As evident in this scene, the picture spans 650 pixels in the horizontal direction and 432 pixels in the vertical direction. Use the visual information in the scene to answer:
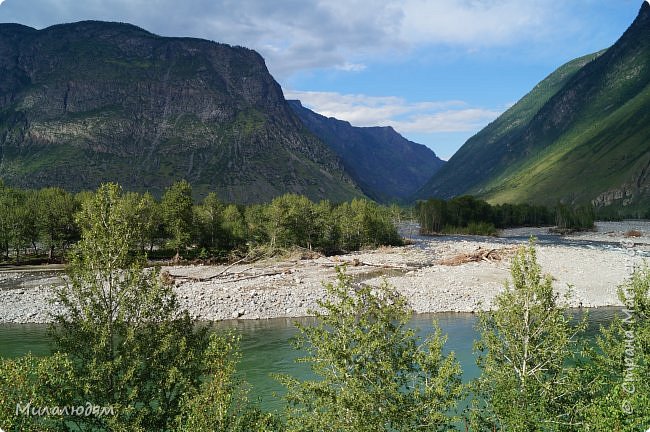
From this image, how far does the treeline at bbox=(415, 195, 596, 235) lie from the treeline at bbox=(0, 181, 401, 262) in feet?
164

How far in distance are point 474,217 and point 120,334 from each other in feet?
519

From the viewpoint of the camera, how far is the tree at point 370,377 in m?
13.4

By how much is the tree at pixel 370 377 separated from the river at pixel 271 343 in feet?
36.5

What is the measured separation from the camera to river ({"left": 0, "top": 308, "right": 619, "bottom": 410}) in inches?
1101

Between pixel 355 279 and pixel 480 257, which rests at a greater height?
pixel 480 257

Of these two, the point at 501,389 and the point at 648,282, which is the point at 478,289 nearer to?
the point at 648,282

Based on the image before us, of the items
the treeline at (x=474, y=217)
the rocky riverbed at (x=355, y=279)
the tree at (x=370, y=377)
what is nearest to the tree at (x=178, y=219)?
the rocky riverbed at (x=355, y=279)

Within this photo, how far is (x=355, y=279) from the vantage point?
5712cm

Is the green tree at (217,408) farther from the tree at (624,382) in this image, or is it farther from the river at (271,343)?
the tree at (624,382)

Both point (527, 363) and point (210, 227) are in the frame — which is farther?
point (210, 227)

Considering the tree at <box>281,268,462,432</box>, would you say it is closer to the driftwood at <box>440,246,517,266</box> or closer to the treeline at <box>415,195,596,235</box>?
the driftwood at <box>440,246,517,266</box>

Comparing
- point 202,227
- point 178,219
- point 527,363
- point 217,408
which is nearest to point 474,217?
point 202,227

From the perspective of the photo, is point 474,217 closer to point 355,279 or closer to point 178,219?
point 178,219

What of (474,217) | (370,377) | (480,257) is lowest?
(480,257)
